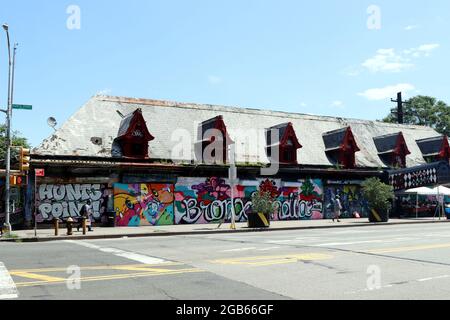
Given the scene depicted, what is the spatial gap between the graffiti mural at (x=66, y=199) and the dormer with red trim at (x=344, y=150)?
1773cm

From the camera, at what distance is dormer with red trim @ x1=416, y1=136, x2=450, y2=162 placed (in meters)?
41.8

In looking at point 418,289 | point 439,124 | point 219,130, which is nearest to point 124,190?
point 219,130

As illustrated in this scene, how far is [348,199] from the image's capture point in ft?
120

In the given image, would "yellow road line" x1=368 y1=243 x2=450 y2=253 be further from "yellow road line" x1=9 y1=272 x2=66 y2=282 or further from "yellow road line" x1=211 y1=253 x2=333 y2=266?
"yellow road line" x1=9 y1=272 x2=66 y2=282

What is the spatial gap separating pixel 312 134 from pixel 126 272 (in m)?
30.4

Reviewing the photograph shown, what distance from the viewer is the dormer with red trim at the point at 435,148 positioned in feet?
137

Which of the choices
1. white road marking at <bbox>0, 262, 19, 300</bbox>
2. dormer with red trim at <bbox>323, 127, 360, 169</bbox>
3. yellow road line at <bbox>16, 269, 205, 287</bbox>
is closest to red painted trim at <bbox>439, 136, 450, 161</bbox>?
dormer with red trim at <bbox>323, 127, 360, 169</bbox>

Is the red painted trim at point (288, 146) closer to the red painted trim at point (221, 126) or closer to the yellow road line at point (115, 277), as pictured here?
the red painted trim at point (221, 126)

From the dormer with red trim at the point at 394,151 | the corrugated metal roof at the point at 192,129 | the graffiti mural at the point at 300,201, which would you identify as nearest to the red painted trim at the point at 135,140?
the corrugated metal roof at the point at 192,129

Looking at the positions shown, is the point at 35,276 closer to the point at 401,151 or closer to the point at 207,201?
the point at 207,201

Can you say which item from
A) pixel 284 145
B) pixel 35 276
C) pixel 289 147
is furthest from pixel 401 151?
pixel 35 276

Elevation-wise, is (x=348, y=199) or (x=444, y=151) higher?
(x=444, y=151)

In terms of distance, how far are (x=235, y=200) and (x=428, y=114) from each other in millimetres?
47334

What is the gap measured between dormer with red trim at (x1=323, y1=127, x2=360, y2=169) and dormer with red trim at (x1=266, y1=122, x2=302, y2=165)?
12.1 ft
